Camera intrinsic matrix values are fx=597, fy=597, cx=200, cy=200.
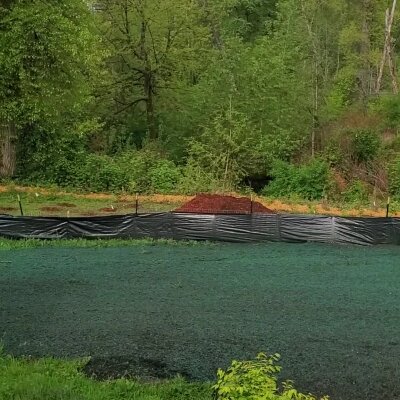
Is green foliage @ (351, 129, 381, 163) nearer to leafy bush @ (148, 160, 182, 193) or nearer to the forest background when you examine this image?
the forest background

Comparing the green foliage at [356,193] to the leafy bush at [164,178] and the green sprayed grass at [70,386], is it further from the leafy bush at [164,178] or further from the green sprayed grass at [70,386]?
the green sprayed grass at [70,386]

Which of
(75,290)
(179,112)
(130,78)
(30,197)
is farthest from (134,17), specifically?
(75,290)

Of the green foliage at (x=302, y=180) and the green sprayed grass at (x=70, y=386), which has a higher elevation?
the green foliage at (x=302, y=180)

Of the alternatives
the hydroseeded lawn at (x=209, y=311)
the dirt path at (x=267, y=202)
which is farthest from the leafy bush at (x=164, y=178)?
the hydroseeded lawn at (x=209, y=311)

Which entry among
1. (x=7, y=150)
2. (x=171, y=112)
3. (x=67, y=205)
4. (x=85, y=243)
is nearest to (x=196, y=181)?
(x=67, y=205)

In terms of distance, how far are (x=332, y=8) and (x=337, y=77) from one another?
18.7 feet

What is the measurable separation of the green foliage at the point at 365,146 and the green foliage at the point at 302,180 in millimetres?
1990

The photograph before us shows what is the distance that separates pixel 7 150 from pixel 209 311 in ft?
63.6

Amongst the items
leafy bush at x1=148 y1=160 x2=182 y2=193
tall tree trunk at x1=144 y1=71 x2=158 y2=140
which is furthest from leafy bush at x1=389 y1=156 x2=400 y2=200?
tall tree trunk at x1=144 y1=71 x2=158 y2=140

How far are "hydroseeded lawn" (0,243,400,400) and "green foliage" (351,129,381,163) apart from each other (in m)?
12.4

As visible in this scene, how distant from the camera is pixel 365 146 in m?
28.3

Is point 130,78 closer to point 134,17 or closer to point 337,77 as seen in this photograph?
point 134,17

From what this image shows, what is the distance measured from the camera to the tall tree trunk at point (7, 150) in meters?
26.5

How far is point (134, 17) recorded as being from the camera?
1209 inches
